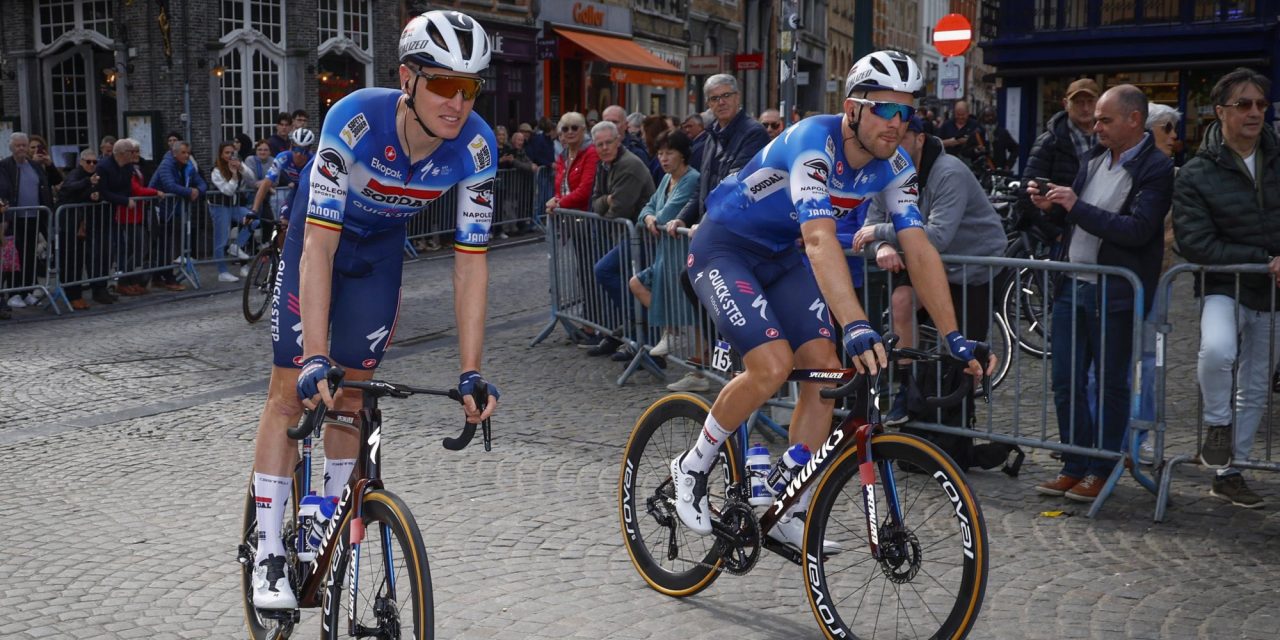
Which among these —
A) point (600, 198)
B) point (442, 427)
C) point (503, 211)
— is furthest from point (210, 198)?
point (442, 427)

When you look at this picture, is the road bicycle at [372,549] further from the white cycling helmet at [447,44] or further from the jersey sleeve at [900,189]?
the jersey sleeve at [900,189]

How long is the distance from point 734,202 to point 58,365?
6.99 m

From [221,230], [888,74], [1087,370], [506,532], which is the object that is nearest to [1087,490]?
[1087,370]

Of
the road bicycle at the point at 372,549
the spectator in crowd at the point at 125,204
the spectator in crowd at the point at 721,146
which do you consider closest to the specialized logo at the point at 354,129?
the road bicycle at the point at 372,549

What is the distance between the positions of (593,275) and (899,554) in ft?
21.0

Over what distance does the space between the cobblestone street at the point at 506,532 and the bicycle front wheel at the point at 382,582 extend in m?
1.01

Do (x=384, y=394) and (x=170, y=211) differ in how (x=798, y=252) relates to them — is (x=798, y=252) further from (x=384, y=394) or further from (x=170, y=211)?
(x=170, y=211)

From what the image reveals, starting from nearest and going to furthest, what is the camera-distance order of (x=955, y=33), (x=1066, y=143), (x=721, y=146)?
(x=1066, y=143) → (x=721, y=146) → (x=955, y=33)

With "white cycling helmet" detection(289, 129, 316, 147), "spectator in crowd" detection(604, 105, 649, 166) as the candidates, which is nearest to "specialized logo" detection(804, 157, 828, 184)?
"spectator in crowd" detection(604, 105, 649, 166)

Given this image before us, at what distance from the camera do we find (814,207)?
431 centimetres

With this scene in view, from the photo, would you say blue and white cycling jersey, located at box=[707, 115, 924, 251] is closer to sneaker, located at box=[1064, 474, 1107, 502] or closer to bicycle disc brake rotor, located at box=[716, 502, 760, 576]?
bicycle disc brake rotor, located at box=[716, 502, 760, 576]

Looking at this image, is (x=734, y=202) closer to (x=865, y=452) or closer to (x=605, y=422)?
(x=865, y=452)

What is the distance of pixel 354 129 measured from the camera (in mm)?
3842

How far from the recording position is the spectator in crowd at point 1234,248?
19.7 feet
